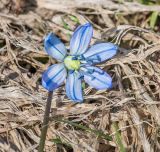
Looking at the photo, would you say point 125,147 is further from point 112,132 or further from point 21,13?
point 21,13

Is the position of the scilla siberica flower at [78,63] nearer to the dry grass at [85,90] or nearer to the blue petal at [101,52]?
A: the blue petal at [101,52]

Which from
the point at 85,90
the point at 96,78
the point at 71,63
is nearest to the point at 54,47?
the point at 71,63

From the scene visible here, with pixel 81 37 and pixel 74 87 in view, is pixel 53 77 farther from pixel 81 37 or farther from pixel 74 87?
pixel 81 37

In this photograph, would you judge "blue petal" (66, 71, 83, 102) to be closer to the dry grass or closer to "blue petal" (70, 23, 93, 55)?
"blue petal" (70, 23, 93, 55)

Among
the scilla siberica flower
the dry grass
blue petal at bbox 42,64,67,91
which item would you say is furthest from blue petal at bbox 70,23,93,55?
the dry grass

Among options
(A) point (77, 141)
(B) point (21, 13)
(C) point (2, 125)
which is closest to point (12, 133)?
(C) point (2, 125)

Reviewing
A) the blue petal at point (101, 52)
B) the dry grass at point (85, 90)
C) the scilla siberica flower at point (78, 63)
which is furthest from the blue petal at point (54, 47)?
the dry grass at point (85, 90)
